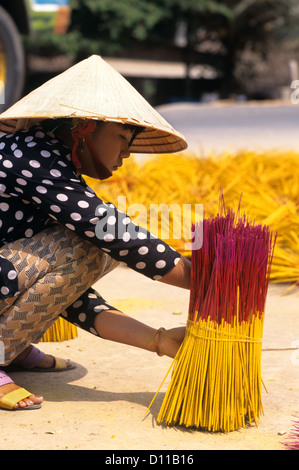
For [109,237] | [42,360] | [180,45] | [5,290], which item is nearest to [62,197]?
[109,237]

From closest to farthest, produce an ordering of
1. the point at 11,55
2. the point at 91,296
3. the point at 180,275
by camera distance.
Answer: the point at 180,275, the point at 91,296, the point at 11,55

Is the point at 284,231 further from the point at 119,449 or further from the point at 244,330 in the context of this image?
the point at 119,449

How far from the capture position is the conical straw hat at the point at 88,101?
1388 mm

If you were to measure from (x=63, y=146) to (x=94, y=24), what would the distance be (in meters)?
9.08

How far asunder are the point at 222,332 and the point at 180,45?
11809mm

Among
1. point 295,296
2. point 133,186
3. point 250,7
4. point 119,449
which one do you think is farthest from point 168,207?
point 250,7

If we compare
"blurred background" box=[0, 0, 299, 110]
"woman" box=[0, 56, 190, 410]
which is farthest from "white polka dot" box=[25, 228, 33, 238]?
"blurred background" box=[0, 0, 299, 110]

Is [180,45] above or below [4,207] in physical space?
above

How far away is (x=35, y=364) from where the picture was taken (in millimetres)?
1639

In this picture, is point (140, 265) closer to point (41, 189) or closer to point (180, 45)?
point (41, 189)

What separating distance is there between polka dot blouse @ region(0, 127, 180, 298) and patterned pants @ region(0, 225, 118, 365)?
4 centimetres

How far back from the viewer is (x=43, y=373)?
1642 mm

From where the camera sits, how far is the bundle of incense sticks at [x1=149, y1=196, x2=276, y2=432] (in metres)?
1.29

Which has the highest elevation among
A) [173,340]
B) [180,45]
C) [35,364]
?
[180,45]
